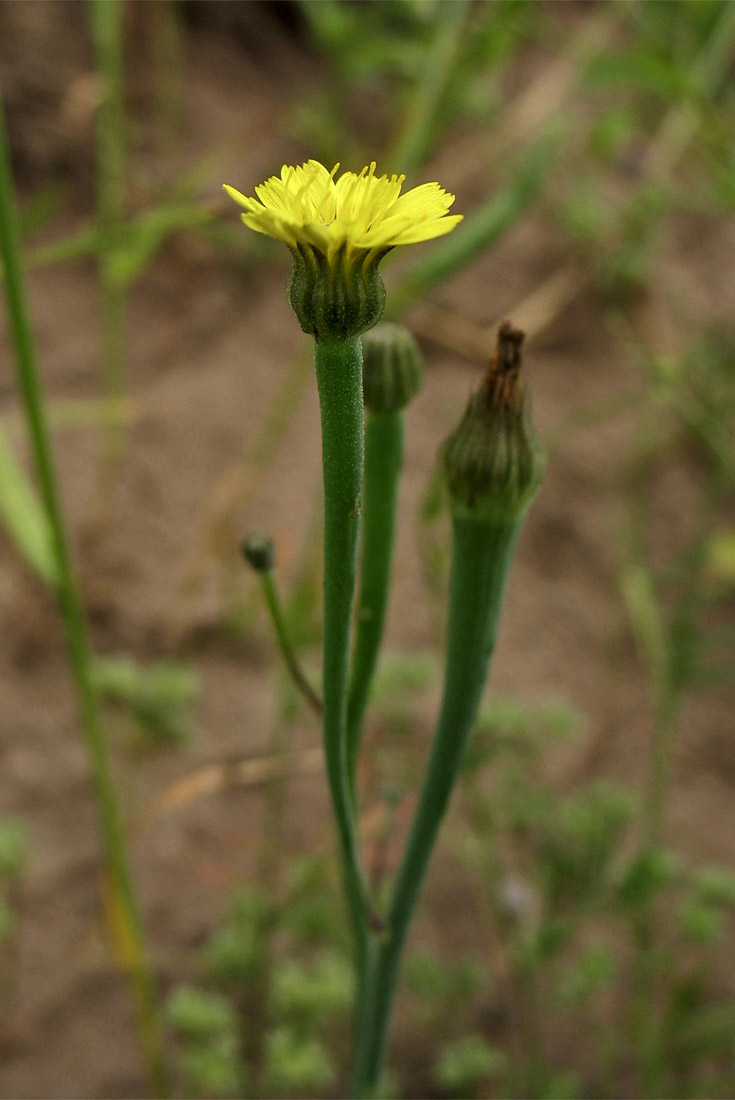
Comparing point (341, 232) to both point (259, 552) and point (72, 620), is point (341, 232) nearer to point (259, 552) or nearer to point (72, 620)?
point (259, 552)

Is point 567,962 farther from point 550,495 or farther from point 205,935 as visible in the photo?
point 550,495

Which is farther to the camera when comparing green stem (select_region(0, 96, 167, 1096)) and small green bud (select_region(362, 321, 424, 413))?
green stem (select_region(0, 96, 167, 1096))

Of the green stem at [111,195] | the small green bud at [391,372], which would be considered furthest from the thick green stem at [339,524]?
the green stem at [111,195]

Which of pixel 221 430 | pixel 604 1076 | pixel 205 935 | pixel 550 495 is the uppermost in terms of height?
pixel 221 430

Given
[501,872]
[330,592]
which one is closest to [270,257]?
[501,872]

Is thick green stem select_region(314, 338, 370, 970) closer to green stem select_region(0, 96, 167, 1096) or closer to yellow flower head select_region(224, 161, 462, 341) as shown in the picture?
yellow flower head select_region(224, 161, 462, 341)

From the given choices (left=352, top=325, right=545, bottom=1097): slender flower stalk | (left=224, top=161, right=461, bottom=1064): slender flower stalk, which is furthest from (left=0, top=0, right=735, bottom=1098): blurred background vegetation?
(left=224, top=161, right=461, bottom=1064): slender flower stalk

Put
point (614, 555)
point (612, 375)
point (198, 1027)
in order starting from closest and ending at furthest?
point (198, 1027), point (614, 555), point (612, 375)

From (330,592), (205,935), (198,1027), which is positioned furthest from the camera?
(205,935)
